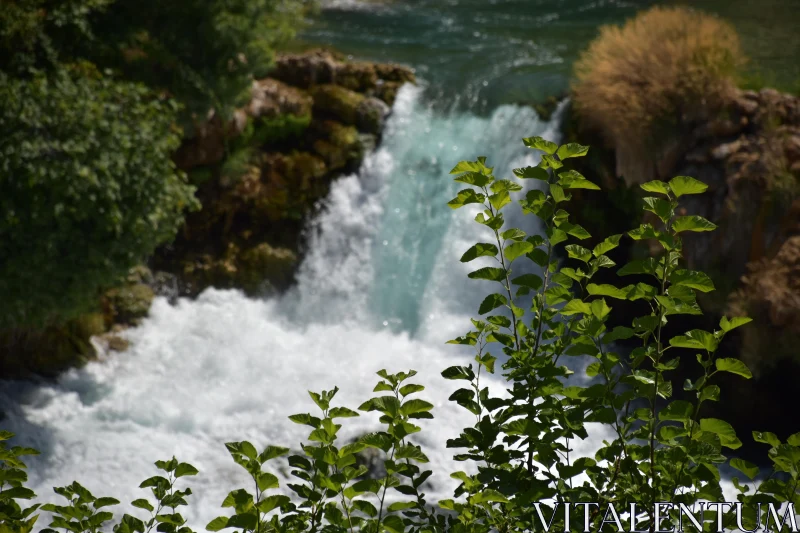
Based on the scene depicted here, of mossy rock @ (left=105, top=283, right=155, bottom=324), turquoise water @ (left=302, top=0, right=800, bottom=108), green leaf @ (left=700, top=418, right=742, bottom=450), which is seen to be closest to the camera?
green leaf @ (left=700, top=418, right=742, bottom=450)

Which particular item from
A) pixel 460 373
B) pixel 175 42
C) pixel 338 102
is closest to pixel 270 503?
pixel 460 373

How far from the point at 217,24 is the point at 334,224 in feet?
9.61

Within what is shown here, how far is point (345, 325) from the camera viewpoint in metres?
10.5

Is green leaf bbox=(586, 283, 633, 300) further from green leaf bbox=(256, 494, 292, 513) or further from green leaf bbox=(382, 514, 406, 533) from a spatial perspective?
green leaf bbox=(256, 494, 292, 513)

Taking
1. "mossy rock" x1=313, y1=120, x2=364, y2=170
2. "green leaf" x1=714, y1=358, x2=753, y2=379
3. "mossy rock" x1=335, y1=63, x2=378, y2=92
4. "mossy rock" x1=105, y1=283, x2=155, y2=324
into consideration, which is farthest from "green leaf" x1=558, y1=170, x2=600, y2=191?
"mossy rock" x1=335, y1=63, x2=378, y2=92

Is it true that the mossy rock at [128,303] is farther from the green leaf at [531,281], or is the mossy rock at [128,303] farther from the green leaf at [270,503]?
the green leaf at [531,281]

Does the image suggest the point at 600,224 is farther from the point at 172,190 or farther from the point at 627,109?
the point at 172,190

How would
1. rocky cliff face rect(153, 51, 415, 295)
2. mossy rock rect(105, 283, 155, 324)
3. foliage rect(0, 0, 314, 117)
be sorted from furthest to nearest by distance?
rocky cliff face rect(153, 51, 415, 295), mossy rock rect(105, 283, 155, 324), foliage rect(0, 0, 314, 117)

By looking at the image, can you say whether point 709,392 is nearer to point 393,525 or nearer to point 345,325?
point 393,525

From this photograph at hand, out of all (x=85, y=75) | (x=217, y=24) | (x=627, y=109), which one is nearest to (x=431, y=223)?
(x=627, y=109)

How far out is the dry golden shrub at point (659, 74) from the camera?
9.30 meters

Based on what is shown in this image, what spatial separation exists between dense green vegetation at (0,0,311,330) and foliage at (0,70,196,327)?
1 cm

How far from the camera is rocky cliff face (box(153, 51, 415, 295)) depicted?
35.4 ft

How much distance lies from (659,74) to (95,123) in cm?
602
